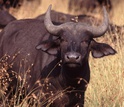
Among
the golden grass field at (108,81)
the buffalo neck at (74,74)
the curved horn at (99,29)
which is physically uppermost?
the curved horn at (99,29)

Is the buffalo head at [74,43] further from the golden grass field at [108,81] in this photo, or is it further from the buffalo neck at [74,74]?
the golden grass field at [108,81]

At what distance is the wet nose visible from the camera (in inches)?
309

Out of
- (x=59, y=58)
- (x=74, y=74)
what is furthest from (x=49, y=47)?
(x=74, y=74)

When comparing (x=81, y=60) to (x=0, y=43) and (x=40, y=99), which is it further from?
(x=0, y=43)

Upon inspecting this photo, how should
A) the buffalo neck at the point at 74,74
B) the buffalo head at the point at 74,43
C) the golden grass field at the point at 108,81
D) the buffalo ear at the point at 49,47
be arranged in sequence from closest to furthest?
1. the buffalo head at the point at 74,43
2. the buffalo neck at the point at 74,74
3. the buffalo ear at the point at 49,47
4. the golden grass field at the point at 108,81

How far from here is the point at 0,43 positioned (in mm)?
9758

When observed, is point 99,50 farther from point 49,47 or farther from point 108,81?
point 108,81

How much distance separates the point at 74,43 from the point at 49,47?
604mm

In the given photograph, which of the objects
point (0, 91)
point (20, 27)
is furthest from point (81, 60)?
point (20, 27)

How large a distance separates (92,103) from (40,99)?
100 centimetres

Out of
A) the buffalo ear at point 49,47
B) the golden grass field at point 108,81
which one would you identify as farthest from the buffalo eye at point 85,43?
the golden grass field at point 108,81

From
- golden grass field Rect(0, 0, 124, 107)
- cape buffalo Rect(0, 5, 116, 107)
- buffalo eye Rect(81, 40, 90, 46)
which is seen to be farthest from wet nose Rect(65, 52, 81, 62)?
golden grass field Rect(0, 0, 124, 107)

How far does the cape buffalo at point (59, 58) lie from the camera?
8.17 metres

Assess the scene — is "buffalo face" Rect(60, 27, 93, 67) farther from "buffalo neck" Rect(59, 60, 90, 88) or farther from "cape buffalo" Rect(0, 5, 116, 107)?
"buffalo neck" Rect(59, 60, 90, 88)
